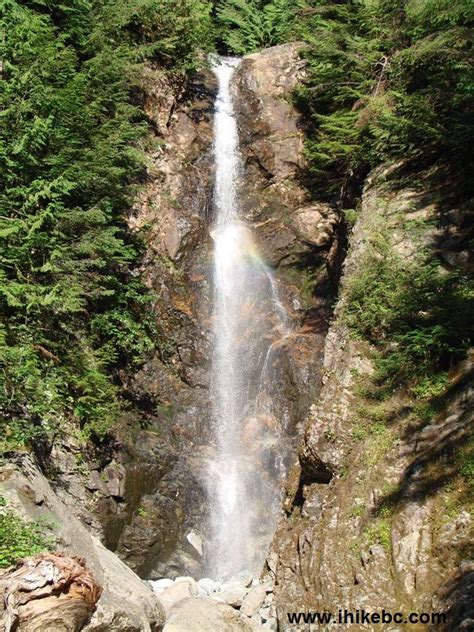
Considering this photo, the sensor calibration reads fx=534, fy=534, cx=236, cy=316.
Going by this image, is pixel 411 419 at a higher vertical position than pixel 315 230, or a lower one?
lower

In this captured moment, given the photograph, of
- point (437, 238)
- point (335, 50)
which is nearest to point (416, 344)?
point (437, 238)

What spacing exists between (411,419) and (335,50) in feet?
38.4

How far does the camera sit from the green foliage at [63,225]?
8.71 metres

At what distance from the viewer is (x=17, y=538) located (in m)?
4.99

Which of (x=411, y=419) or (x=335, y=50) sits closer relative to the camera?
(x=411, y=419)

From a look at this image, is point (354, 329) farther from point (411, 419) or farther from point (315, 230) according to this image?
point (315, 230)

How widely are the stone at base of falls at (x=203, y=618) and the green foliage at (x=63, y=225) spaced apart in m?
3.04

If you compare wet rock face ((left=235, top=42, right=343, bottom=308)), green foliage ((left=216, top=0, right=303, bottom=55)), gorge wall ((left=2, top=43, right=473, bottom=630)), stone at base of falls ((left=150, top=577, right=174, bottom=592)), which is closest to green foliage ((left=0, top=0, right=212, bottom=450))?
gorge wall ((left=2, top=43, right=473, bottom=630))

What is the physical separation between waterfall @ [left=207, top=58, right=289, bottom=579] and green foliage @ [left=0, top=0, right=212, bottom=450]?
7.49 feet

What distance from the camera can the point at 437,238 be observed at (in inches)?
383

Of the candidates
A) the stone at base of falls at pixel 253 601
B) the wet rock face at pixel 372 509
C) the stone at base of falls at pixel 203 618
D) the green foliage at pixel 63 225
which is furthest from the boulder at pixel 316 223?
the stone at base of falls at pixel 203 618

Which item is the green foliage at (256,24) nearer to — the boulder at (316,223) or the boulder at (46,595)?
the boulder at (316,223)

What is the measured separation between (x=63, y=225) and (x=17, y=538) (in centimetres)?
638

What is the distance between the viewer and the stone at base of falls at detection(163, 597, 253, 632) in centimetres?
680
